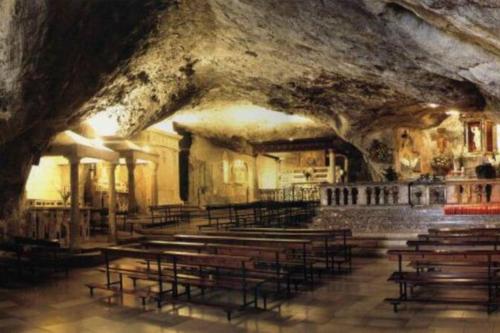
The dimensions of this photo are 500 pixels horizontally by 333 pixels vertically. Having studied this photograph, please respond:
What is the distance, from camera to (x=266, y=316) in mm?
6145

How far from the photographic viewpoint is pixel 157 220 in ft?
58.4

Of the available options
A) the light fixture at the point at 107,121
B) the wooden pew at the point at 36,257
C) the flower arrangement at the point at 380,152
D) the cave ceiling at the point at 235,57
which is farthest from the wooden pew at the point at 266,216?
the wooden pew at the point at 36,257

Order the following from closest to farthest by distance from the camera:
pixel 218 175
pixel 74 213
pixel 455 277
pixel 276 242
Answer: pixel 455 277 < pixel 276 242 < pixel 74 213 < pixel 218 175

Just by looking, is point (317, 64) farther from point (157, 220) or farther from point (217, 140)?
point (217, 140)

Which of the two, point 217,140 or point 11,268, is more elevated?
point 217,140

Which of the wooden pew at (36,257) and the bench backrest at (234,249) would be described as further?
the wooden pew at (36,257)

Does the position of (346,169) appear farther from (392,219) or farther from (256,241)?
(256,241)

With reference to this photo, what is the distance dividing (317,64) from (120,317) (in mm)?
7706

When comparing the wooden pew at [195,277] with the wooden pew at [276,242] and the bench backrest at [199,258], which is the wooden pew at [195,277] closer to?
the bench backrest at [199,258]

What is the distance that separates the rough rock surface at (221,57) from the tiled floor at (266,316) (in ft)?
11.0

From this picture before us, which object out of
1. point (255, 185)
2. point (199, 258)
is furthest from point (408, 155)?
point (199, 258)

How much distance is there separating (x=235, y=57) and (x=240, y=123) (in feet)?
32.9

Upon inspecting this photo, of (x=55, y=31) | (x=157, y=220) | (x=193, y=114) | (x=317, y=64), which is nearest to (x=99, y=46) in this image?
(x=55, y=31)

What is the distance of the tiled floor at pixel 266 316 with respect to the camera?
18.4 ft
